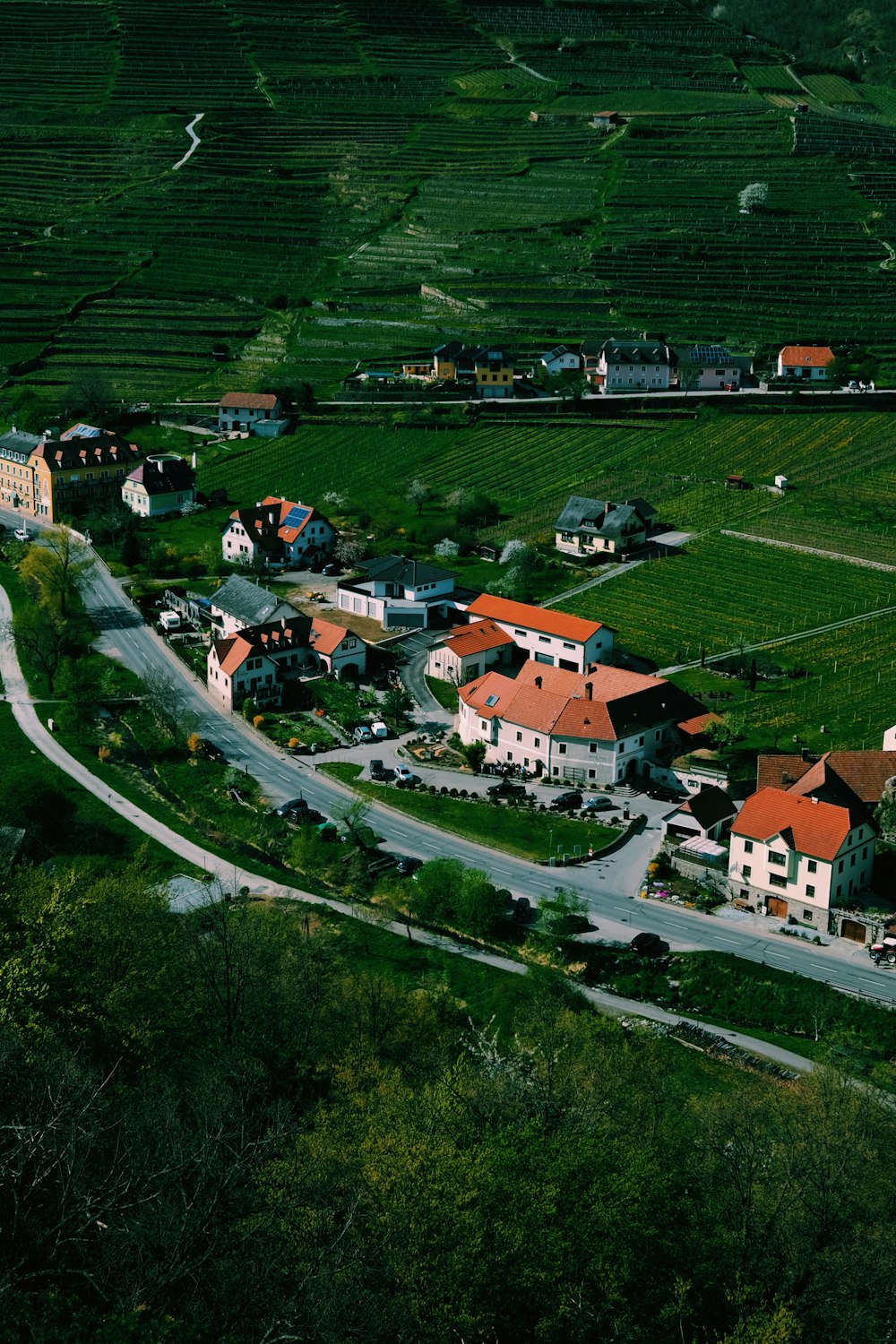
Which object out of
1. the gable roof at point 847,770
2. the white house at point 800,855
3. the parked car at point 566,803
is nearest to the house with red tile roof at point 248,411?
the parked car at point 566,803

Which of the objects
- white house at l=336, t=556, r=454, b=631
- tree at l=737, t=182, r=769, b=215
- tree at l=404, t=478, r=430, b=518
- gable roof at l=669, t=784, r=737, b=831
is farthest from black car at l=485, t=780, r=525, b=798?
tree at l=737, t=182, r=769, b=215

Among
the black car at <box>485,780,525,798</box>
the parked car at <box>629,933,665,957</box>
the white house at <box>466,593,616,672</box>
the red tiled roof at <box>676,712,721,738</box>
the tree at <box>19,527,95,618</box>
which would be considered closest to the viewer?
the parked car at <box>629,933,665,957</box>

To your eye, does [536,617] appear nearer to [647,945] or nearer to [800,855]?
[800,855]

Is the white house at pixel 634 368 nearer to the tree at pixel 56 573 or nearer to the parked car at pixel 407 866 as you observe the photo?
the tree at pixel 56 573

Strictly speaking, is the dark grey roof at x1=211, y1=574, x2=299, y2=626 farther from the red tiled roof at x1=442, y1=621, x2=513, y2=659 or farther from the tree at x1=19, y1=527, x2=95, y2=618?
the red tiled roof at x1=442, y1=621, x2=513, y2=659

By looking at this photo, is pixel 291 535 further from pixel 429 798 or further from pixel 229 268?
pixel 229 268

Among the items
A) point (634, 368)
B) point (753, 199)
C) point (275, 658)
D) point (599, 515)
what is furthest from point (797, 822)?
point (753, 199)

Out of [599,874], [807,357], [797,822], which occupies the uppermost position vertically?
[807,357]
